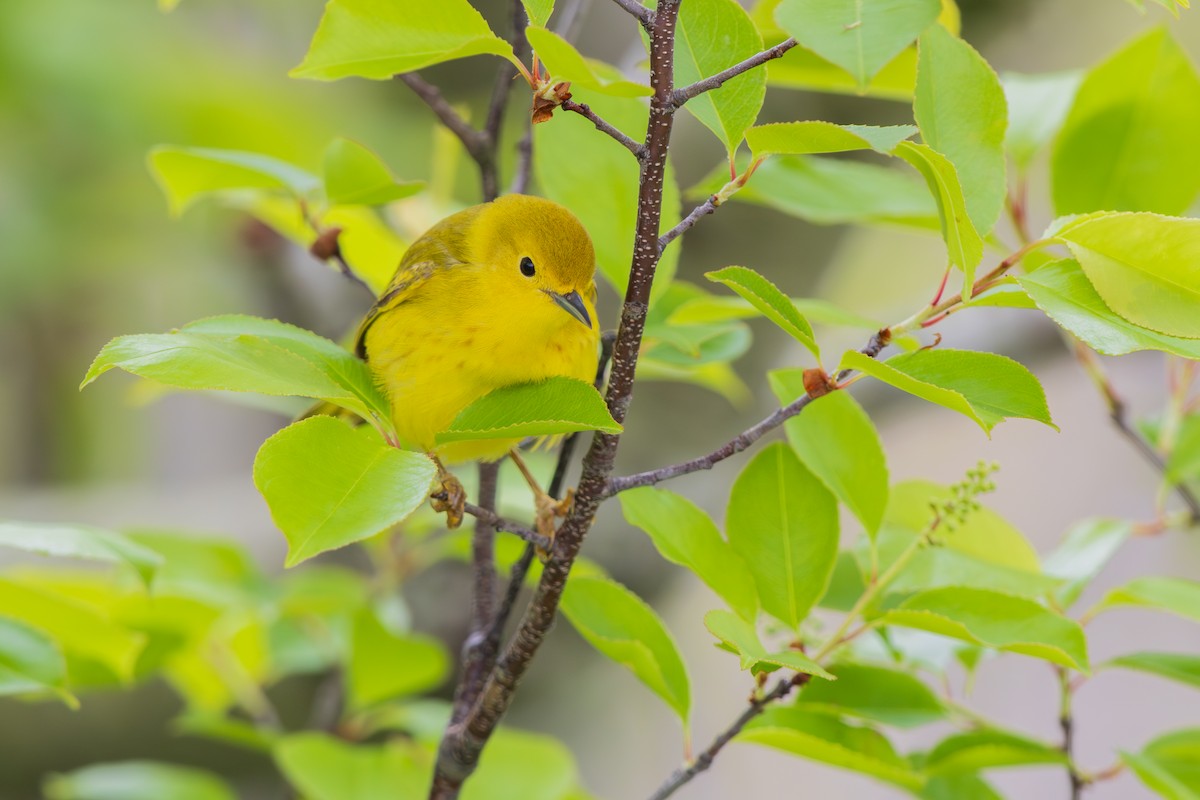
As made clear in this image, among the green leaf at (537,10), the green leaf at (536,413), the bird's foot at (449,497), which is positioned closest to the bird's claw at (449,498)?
the bird's foot at (449,497)

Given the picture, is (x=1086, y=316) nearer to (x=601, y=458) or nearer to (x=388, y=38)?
(x=601, y=458)

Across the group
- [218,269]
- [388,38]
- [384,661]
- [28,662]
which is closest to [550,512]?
[384,661]

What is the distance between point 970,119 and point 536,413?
32 cm

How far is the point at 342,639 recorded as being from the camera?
1369 millimetres

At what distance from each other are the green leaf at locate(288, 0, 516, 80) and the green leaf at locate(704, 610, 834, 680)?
322 millimetres

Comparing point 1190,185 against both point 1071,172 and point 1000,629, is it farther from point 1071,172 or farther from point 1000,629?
point 1000,629

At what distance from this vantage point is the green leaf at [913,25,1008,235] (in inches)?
27.0

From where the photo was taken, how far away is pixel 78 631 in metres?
0.98

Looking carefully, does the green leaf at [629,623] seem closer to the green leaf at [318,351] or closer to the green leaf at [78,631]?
the green leaf at [318,351]

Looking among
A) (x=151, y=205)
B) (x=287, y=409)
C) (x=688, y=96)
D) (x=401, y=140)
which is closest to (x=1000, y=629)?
(x=688, y=96)

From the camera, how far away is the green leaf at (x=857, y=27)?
1.99 feet

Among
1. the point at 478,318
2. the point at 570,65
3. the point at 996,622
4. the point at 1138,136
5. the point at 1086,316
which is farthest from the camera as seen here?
the point at 478,318

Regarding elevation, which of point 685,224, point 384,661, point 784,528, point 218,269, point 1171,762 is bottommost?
point 218,269

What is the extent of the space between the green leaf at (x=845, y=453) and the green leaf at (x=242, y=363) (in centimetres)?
30
